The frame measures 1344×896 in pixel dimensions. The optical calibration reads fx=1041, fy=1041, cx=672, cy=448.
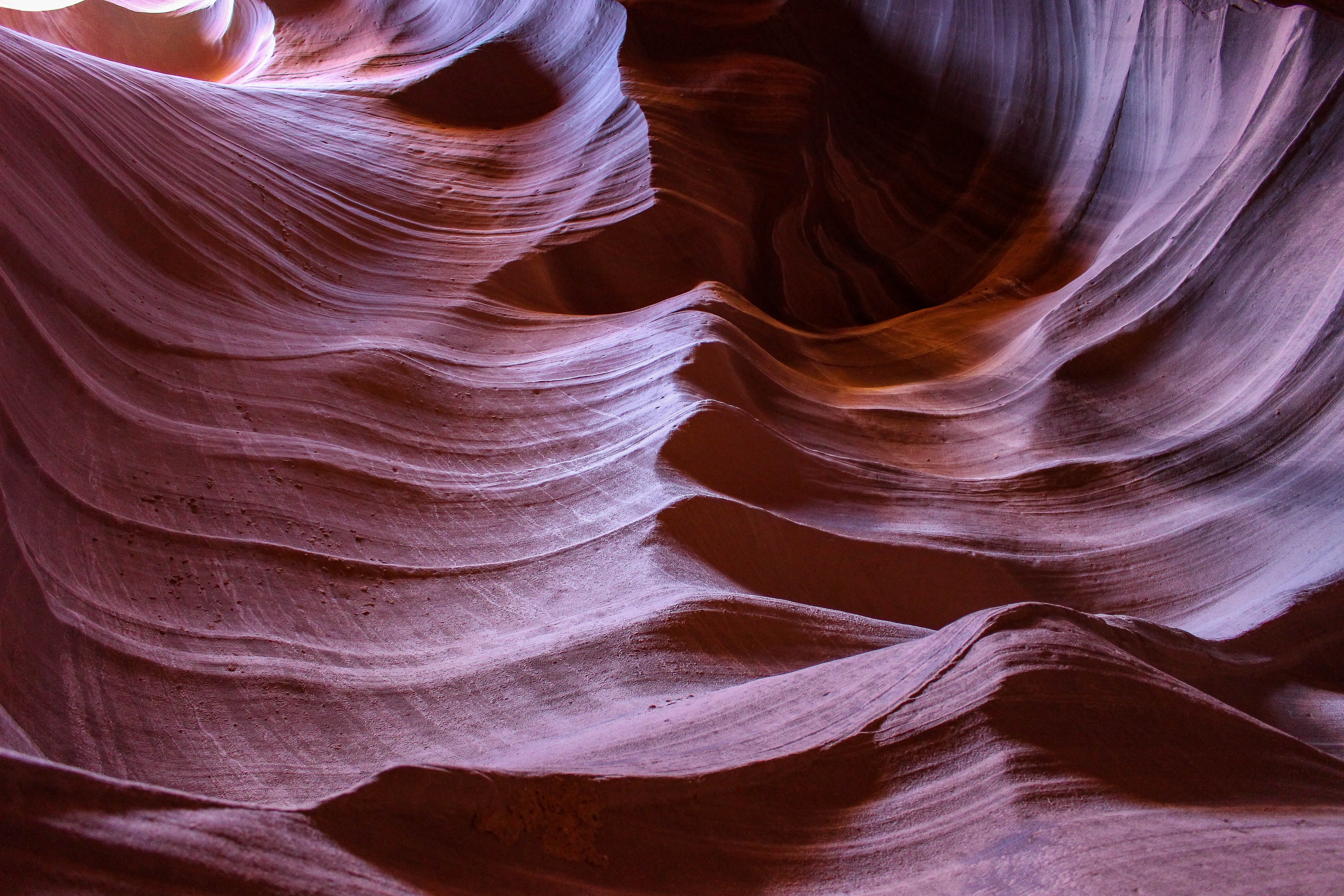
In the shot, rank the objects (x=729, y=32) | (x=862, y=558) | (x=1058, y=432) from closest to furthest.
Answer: (x=862, y=558) < (x=1058, y=432) < (x=729, y=32)

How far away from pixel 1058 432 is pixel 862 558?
1.01m

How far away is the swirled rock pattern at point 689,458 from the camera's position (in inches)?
56.1

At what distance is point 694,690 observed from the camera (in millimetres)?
1863

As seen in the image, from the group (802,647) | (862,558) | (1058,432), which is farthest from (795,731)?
(1058,432)

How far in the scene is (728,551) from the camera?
8.00 ft

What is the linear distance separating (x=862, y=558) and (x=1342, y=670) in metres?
1.05

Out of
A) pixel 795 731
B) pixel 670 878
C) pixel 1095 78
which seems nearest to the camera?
pixel 670 878

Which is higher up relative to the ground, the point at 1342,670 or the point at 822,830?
the point at 1342,670

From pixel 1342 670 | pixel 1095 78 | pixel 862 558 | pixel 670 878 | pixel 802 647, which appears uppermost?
pixel 1095 78

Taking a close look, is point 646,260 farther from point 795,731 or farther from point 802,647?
point 795,731

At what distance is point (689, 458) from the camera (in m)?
2.67

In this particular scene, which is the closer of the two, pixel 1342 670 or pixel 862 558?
pixel 1342 670

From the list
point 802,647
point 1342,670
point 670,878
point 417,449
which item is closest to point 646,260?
point 417,449

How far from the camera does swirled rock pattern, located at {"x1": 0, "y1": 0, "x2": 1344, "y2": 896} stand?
56.1 inches
